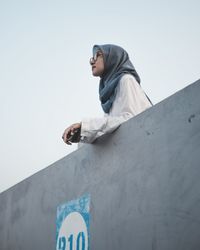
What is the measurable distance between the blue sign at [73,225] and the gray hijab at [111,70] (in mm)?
727

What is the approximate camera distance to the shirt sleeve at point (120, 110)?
2350 mm

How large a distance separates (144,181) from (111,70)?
121cm

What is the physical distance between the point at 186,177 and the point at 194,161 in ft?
0.27

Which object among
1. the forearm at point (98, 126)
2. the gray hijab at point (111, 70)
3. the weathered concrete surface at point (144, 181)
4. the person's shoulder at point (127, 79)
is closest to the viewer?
the weathered concrete surface at point (144, 181)

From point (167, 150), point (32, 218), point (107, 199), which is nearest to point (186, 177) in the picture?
point (167, 150)

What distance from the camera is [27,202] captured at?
3352 mm

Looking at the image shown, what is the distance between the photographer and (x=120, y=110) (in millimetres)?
2516

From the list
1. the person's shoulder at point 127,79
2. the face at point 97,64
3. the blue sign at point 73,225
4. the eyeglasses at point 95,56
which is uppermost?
the eyeglasses at point 95,56

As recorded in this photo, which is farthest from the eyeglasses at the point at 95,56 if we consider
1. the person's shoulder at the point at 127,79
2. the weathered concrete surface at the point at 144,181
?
the weathered concrete surface at the point at 144,181

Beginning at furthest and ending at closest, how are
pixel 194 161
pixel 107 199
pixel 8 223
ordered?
pixel 8 223
pixel 107 199
pixel 194 161

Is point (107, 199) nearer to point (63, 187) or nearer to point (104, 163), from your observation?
point (104, 163)

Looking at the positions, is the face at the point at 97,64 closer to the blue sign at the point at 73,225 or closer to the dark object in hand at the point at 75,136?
the dark object in hand at the point at 75,136

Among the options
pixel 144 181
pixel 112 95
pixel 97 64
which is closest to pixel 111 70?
pixel 97 64

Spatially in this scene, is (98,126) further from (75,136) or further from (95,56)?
(95,56)
